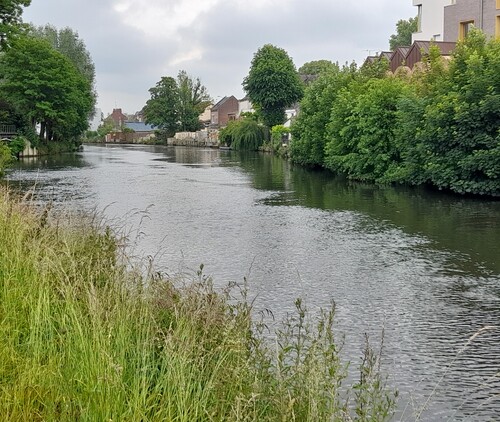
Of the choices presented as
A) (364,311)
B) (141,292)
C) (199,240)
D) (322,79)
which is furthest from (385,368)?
(322,79)

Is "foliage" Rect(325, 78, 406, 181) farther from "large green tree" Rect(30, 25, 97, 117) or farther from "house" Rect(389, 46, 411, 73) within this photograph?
"large green tree" Rect(30, 25, 97, 117)

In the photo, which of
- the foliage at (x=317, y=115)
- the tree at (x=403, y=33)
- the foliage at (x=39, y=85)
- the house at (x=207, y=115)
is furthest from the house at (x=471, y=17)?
the house at (x=207, y=115)

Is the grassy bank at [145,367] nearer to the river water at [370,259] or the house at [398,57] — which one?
the river water at [370,259]

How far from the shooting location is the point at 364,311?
1115 cm

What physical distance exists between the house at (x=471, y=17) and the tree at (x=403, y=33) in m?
56.7

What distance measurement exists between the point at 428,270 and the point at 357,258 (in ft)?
5.84

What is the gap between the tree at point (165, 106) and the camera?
417ft

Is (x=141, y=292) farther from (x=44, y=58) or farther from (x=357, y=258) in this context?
(x=44, y=58)

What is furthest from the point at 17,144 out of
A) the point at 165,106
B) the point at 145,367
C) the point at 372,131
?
the point at 165,106

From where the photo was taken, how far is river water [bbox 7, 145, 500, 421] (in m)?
8.70

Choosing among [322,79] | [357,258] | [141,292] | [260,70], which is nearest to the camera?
[141,292]

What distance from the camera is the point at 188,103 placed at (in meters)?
132

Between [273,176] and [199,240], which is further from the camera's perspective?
[273,176]

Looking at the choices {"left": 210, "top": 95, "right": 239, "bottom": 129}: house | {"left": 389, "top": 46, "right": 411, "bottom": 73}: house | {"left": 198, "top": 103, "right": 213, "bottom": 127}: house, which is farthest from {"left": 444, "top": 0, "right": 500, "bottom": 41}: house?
{"left": 198, "top": 103, "right": 213, "bottom": 127}: house
